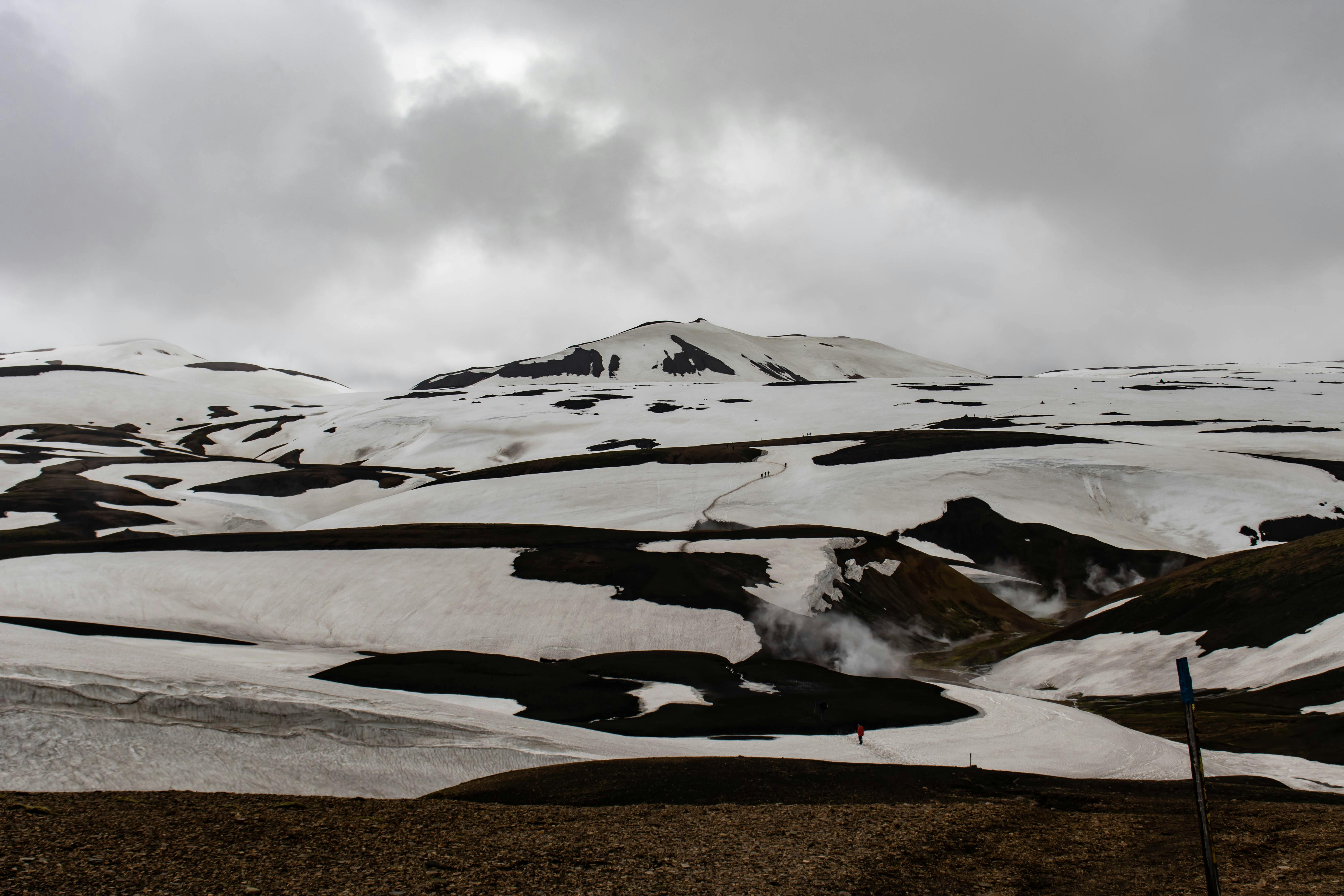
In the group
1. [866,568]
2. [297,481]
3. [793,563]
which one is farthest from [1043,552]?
[297,481]

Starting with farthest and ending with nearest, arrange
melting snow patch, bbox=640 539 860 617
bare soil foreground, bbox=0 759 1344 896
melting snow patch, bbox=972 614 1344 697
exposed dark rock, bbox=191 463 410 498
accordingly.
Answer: exposed dark rock, bbox=191 463 410 498, melting snow patch, bbox=640 539 860 617, melting snow patch, bbox=972 614 1344 697, bare soil foreground, bbox=0 759 1344 896

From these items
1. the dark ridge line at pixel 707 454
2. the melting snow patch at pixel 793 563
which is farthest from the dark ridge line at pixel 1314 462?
the melting snow patch at pixel 793 563

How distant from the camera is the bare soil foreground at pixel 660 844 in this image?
1238cm

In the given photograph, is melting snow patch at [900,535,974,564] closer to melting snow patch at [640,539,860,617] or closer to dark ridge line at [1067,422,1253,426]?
melting snow patch at [640,539,860,617]

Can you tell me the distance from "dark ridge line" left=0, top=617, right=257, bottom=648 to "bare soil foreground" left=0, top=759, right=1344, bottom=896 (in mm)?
34627

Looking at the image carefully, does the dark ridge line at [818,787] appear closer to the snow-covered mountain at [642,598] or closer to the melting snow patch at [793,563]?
the snow-covered mountain at [642,598]

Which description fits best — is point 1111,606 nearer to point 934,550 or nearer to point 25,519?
point 934,550

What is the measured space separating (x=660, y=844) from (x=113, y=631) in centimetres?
4340

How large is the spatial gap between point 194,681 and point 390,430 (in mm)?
150594

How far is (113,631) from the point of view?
47.0 meters

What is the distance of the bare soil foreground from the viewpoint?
488 inches

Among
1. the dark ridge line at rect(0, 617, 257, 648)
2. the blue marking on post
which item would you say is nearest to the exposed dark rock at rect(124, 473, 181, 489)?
the dark ridge line at rect(0, 617, 257, 648)

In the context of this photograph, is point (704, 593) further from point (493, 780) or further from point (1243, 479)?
point (1243, 479)

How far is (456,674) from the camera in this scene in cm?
4256
